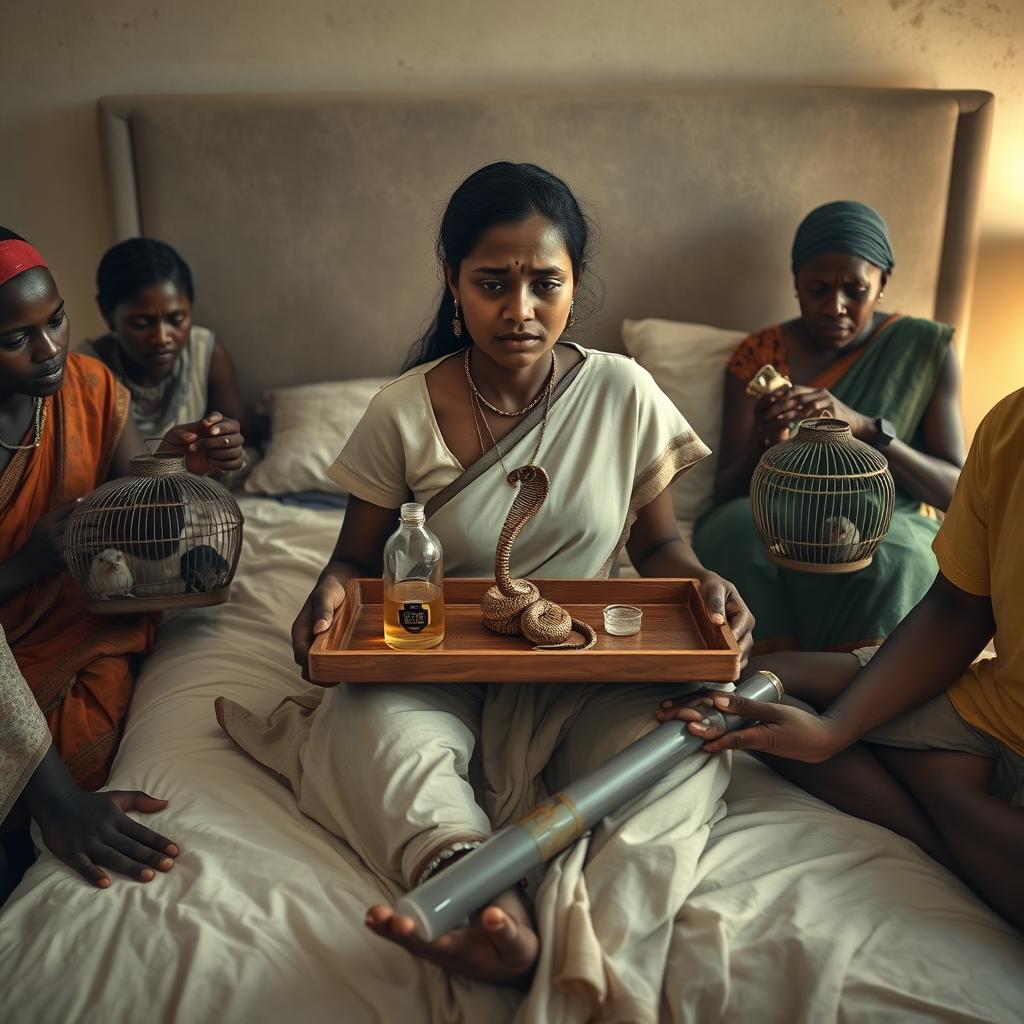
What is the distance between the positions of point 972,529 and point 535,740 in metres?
0.75

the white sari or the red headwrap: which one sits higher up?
the red headwrap

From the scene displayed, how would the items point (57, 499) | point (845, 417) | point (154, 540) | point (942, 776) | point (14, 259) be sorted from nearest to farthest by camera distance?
point (942, 776), point (14, 259), point (154, 540), point (57, 499), point (845, 417)

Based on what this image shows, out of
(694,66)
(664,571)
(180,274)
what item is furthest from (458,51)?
(664,571)

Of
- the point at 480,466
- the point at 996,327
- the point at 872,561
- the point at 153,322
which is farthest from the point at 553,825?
the point at 996,327

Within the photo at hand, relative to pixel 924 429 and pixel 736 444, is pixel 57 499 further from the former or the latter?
pixel 924 429

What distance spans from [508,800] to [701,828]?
308mm

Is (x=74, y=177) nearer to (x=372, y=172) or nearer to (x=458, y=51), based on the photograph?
(x=372, y=172)

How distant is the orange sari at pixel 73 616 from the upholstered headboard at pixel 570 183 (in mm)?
1226

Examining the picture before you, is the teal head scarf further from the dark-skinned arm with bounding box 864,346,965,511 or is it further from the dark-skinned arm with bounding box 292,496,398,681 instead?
the dark-skinned arm with bounding box 292,496,398,681

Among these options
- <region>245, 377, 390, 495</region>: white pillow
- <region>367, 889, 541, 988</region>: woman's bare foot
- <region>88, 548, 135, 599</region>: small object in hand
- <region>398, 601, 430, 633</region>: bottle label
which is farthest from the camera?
<region>245, 377, 390, 495</region>: white pillow

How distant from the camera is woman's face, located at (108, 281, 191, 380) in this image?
2.75m

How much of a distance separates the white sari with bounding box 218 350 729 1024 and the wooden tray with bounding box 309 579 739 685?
0.07 metres

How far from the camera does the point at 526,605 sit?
5.29 feet

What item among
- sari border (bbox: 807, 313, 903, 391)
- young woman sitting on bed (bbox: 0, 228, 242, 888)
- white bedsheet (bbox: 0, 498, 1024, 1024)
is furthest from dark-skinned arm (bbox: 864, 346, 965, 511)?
young woman sitting on bed (bbox: 0, 228, 242, 888)
